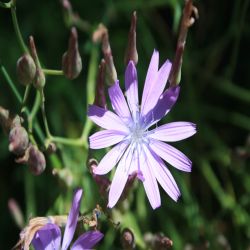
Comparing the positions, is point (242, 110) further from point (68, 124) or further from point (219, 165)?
point (68, 124)

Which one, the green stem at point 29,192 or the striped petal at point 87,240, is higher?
the green stem at point 29,192

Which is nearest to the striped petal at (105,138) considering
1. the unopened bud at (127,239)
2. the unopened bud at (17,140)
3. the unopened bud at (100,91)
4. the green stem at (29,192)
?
the unopened bud at (100,91)

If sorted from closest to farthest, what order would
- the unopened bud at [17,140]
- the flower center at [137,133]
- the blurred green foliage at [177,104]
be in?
the unopened bud at [17,140] → the flower center at [137,133] → the blurred green foliage at [177,104]

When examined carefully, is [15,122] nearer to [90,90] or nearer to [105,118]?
[105,118]

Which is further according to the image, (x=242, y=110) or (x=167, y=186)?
(x=242, y=110)

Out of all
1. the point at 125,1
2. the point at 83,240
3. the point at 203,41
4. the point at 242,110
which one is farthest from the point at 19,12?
the point at 83,240

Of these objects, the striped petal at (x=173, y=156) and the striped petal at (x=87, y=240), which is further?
the striped petal at (x=173, y=156)

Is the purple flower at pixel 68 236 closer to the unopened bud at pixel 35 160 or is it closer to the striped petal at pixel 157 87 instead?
the unopened bud at pixel 35 160
